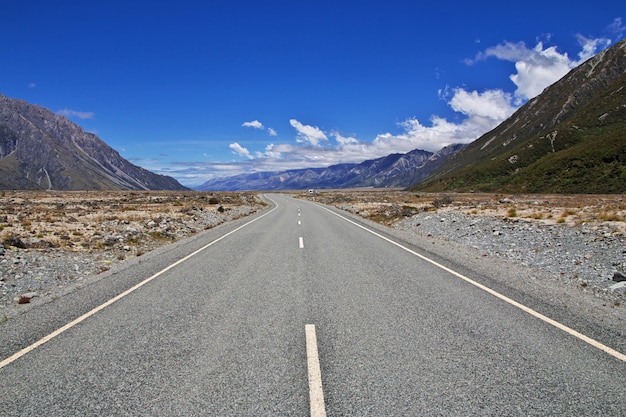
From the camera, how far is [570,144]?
118812 millimetres

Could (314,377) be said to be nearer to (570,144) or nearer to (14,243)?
(14,243)

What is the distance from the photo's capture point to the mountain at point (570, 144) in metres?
84.2

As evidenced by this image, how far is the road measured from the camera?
12.3 feet

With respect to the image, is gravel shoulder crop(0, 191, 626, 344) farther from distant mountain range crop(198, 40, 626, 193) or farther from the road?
distant mountain range crop(198, 40, 626, 193)

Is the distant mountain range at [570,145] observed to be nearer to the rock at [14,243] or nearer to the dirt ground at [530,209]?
the dirt ground at [530,209]

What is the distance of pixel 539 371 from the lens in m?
4.38

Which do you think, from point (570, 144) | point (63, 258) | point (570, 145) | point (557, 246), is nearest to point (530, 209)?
point (557, 246)

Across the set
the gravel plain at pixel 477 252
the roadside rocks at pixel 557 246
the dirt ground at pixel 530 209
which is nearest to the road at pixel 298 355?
the gravel plain at pixel 477 252

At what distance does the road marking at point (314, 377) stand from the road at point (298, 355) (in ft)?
0.08

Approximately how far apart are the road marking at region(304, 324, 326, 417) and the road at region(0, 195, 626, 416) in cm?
2

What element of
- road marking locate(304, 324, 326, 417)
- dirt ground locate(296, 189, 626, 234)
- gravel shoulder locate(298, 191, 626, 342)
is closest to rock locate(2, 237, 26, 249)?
road marking locate(304, 324, 326, 417)

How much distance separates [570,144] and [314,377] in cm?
14450

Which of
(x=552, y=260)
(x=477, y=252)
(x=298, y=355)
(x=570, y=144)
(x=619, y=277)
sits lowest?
(x=477, y=252)

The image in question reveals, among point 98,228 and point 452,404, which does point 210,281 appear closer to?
point 452,404
